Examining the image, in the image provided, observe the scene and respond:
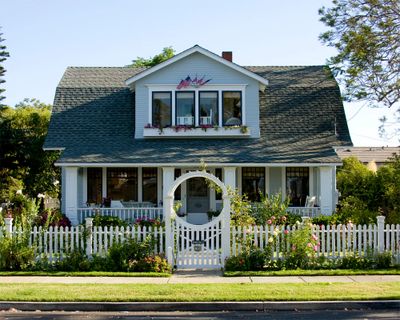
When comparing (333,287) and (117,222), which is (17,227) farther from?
(333,287)

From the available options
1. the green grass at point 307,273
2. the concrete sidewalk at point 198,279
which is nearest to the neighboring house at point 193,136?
the green grass at point 307,273

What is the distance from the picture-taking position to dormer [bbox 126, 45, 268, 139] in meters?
26.0

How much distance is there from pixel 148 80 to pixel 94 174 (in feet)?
14.8

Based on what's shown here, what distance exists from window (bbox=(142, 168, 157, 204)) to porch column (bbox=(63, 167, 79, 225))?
309 cm

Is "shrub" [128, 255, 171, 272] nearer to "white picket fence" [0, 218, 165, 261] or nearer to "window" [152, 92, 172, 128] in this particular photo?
"white picket fence" [0, 218, 165, 261]

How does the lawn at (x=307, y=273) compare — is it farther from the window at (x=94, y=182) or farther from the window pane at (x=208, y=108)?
the window at (x=94, y=182)

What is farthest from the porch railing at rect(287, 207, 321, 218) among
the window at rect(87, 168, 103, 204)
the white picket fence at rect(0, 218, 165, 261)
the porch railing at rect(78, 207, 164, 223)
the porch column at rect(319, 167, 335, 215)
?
the white picket fence at rect(0, 218, 165, 261)

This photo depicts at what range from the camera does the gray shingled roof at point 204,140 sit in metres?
24.6

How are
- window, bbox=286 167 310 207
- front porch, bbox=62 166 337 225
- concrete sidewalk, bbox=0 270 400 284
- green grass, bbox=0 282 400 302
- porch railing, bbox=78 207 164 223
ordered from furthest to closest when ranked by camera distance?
window, bbox=286 167 310 207
front porch, bbox=62 166 337 225
porch railing, bbox=78 207 164 223
concrete sidewalk, bbox=0 270 400 284
green grass, bbox=0 282 400 302

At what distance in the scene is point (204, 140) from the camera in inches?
1029

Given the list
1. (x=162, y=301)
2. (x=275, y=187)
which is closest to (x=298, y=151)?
(x=275, y=187)

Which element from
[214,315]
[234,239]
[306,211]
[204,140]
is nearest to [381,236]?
[234,239]

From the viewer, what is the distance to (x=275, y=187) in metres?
26.1

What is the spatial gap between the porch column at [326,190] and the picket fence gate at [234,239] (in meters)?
7.16
